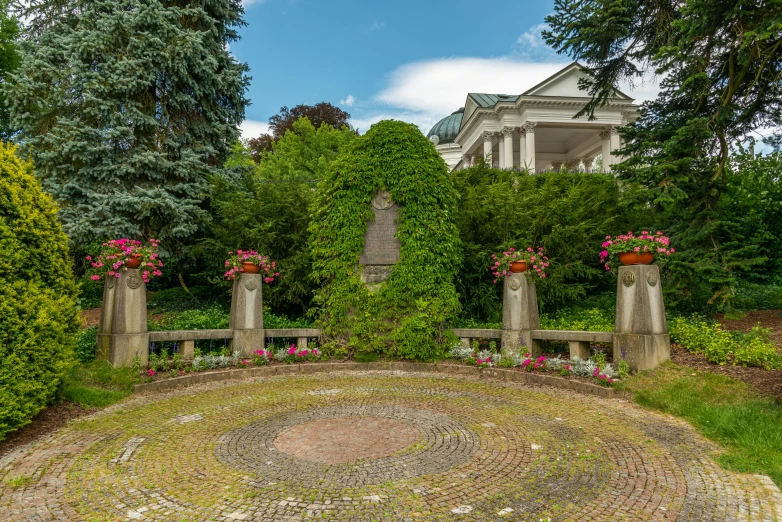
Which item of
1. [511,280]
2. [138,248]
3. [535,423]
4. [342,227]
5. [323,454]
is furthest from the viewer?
[342,227]

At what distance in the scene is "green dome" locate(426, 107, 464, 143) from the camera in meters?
43.1

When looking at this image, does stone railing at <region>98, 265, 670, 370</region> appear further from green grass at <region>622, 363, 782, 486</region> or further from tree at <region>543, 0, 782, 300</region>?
tree at <region>543, 0, 782, 300</region>

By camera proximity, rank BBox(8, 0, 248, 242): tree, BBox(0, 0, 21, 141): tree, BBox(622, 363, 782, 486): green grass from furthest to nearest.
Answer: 1. BBox(0, 0, 21, 141): tree
2. BBox(8, 0, 248, 242): tree
3. BBox(622, 363, 782, 486): green grass

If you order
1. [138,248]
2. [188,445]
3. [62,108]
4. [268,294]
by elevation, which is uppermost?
[62,108]

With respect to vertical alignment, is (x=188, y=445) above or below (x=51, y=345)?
below

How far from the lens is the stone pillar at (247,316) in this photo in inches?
309

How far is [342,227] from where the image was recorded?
27.6 feet

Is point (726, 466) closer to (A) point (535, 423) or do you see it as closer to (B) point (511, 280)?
(A) point (535, 423)

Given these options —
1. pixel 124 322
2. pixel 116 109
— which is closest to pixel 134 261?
pixel 124 322

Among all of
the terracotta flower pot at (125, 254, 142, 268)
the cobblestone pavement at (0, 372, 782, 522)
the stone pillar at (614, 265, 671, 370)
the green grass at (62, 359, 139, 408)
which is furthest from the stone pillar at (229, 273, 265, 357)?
the stone pillar at (614, 265, 671, 370)

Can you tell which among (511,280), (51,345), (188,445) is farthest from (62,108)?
(511,280)

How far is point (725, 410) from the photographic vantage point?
4.50 meters

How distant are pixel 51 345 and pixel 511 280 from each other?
638 cm

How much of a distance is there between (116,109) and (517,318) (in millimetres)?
10444
